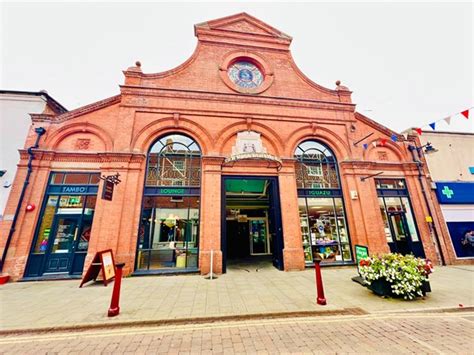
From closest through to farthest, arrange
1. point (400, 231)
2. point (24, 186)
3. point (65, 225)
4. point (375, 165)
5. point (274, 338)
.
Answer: point (274, 338) < point (24, 186) < point (65, 225) < point (400, 231) < point (375, 165)

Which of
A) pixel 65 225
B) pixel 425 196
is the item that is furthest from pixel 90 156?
pixel 425 196

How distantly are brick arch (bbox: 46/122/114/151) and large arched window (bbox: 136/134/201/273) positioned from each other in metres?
1.86

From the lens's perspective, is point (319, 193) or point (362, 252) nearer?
point (362, 252)

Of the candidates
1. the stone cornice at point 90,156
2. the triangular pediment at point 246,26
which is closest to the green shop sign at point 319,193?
the stone cornice at point 90,156

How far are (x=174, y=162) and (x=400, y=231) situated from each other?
38.4ft

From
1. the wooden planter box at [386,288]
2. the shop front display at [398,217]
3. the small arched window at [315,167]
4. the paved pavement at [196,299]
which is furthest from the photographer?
the small arched window at [315,167]

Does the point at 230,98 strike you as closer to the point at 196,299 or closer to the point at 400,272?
the point at 196,299

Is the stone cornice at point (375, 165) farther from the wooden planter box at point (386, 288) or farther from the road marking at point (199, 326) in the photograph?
the road marking at point (199, 326)

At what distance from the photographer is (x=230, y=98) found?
9742mm

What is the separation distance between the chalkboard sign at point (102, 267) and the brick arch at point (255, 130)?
6.18 meters

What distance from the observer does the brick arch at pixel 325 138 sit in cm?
988

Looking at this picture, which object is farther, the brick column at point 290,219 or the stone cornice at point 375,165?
the stone cornice at point 375,165

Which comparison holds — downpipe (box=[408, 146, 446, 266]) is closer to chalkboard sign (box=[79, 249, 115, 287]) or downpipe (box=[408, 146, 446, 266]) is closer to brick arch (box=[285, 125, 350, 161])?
brick arch (box=[285, 125, 350, 161])

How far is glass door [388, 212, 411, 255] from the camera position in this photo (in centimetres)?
929
